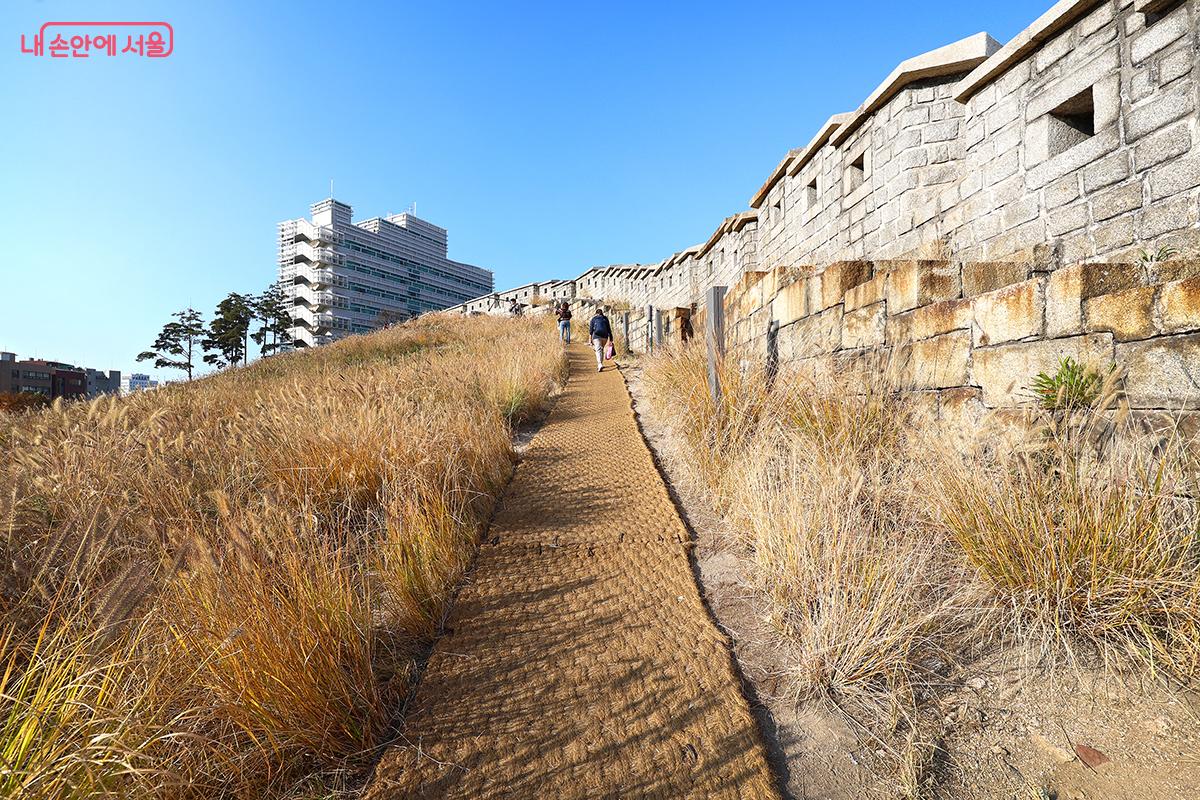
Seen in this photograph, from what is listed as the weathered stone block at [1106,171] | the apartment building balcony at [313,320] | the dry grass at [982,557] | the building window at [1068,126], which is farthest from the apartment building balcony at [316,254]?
the dry grass at [982,557]

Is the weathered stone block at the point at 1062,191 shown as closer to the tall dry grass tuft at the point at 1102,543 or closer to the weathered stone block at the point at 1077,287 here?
the weathered stone block at the point at 1077,287

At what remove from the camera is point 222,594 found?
5.34ft

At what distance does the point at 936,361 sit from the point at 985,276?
62 centimetres

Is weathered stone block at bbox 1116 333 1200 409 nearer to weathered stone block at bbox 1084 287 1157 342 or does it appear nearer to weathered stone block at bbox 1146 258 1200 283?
weathered stone block at bbox 1084 287 1157 342

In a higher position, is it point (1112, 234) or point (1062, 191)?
point (1062, 191)

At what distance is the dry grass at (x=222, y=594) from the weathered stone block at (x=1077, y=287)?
3.09m

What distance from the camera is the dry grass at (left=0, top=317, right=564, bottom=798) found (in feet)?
4.45

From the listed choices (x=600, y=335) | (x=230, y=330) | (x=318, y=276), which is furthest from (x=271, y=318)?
(x=600, y=335)

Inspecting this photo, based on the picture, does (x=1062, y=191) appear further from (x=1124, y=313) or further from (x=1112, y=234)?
(x=1124, y=313)

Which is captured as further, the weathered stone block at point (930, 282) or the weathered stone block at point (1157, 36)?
the weathered stone block at point (1157, 36)

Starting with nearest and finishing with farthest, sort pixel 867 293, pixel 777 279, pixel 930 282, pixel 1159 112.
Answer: pixel 930 282 < pixel 1159 112 < pixel 867 293 < pixel 777 279

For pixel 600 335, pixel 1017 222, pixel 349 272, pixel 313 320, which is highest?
pixel 349 272

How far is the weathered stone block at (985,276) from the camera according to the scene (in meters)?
3.12

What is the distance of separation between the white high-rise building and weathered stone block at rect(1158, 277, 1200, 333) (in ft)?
210
